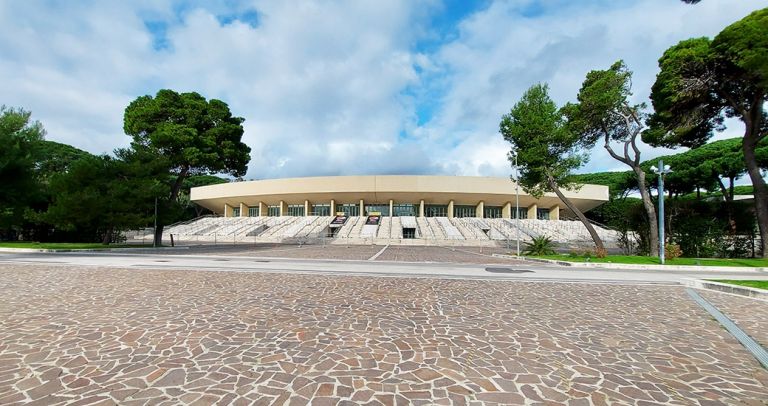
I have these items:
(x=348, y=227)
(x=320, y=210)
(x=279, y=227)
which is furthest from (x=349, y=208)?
(x=279, y=227)

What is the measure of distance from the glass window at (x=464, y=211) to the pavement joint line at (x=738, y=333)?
167 ft

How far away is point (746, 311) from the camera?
6.91 meters

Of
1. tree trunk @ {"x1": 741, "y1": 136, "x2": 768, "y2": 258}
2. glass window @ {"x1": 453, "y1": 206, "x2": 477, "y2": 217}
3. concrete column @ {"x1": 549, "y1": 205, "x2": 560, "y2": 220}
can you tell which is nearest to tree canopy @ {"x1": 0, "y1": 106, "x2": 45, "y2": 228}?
tree trunk @ {"x1": 741, "y1": 136, "x2": 768, "y2": 258}

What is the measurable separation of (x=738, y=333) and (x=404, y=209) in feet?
176

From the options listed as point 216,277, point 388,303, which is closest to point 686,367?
point 388,303

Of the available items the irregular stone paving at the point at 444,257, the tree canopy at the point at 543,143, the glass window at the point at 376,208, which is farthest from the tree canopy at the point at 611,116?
the glass window at the point at 376,208

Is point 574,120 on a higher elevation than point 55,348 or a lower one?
higher

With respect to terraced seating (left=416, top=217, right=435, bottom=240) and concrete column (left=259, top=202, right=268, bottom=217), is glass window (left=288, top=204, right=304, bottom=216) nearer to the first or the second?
concrete column (left=259, top=202, right=268, bottom=217)

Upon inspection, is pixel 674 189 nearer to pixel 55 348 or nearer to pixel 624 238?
pixel 624 238

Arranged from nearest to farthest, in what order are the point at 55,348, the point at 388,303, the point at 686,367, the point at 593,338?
1. the point at 686,367
2. the point at 55,348
3. the point at 593,338
4. the point at 388,303

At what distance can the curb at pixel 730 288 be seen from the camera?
27.8 ft

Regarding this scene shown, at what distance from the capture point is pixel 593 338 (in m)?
4.82

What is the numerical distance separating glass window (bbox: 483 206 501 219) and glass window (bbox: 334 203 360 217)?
21.3 metres

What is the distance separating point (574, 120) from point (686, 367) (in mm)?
22640
